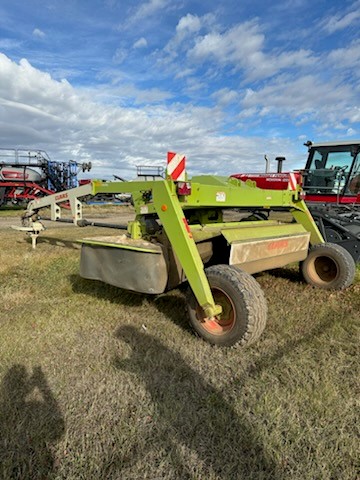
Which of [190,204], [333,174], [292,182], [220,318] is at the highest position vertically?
[333,174]

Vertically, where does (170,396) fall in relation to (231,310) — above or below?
below

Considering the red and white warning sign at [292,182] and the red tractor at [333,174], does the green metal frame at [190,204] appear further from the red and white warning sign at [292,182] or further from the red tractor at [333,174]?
the red tractor at [333,174]

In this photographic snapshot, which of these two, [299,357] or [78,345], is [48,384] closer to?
[78,345]

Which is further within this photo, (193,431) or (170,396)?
(170,396)

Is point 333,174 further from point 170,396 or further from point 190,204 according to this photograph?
point 170,396

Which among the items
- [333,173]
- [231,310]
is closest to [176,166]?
[231,310]

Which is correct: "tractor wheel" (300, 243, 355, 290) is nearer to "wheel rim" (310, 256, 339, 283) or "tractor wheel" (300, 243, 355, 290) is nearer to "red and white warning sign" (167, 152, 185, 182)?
"wheel rim" (310, 256, 339, 283)

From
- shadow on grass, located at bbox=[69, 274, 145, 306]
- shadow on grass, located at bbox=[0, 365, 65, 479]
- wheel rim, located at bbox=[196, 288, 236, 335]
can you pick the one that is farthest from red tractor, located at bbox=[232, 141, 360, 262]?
shadow on grass, located at bbox=[0, 365, 65, 479]

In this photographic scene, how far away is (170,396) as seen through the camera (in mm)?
2391

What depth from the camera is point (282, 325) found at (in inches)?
138

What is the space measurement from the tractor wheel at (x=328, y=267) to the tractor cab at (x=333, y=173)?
4.13m

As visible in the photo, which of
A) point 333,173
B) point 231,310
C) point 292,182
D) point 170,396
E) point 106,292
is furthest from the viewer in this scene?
point 333,173

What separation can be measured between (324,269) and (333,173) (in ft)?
15.2

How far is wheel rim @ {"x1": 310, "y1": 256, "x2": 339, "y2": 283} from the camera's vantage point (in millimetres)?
4758
